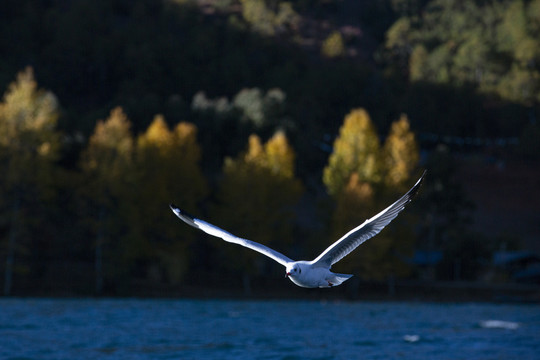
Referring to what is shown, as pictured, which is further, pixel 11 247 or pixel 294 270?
pixel 11 247

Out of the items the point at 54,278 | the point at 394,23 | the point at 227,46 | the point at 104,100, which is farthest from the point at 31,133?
the point at 394,23

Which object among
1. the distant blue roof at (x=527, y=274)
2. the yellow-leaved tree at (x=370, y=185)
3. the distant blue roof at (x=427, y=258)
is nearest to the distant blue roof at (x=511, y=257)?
the distant blue roof at (x=527, y=274)

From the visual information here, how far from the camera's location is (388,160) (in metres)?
73.1

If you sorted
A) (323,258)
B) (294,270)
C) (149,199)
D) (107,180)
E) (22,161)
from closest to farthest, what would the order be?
(294,270) → (323,258) → (22,161) → (107,180) → (149,199)

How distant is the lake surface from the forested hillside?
8.67 metres

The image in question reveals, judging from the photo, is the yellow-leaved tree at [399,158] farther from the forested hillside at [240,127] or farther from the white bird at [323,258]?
the white bird at [323,258]

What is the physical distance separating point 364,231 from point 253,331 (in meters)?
19.9

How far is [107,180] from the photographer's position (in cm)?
6406

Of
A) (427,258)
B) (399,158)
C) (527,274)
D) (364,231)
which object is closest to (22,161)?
(399,158)

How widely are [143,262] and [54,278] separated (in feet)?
27.1

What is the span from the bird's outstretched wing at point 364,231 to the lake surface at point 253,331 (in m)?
10.4

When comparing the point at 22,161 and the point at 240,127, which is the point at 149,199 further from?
the point at 240,127

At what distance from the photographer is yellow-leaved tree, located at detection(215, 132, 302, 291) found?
6794 centimetres

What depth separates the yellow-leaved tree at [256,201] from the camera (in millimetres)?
67938
